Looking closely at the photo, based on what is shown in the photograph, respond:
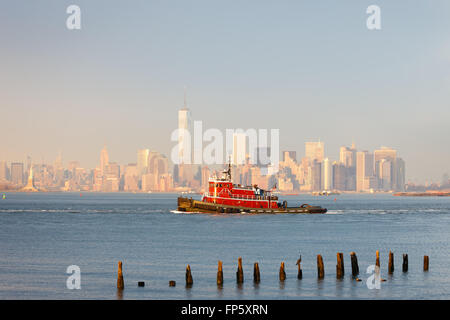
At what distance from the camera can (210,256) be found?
74.1 meters

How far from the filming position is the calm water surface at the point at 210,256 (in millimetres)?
49531

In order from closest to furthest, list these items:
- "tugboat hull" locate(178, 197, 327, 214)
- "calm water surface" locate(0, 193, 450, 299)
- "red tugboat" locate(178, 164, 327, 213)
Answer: "calm water surface" locate(0, 193, 450, 299) < "red tugboat" locate(178, 164, 327, 213) < "tugboat hull" locate(178, 197, 327, 214)

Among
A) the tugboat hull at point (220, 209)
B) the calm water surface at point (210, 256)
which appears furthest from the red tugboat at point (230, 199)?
the calm water surface at point (210, 256)

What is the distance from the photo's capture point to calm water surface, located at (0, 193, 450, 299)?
4953 cm

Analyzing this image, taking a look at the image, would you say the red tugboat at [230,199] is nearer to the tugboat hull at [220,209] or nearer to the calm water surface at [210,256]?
the tugboat hull at [220,209]

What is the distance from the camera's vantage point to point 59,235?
10500 centimetres

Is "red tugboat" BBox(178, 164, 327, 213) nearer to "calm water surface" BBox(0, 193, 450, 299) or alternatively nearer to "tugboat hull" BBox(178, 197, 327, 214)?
"tugboat hull" BBox(178, 197, 327, 214)

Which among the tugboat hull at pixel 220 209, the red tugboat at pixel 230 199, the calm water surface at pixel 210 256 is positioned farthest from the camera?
the tugboat hull at pixel 220 209

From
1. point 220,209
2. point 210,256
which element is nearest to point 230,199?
point 220,209

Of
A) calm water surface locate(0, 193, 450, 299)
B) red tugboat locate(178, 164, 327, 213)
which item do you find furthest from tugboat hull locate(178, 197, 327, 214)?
calm water surface locate(0, 193, 450, 299)

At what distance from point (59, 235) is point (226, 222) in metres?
37.9

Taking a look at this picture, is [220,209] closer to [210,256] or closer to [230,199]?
[230,199]
